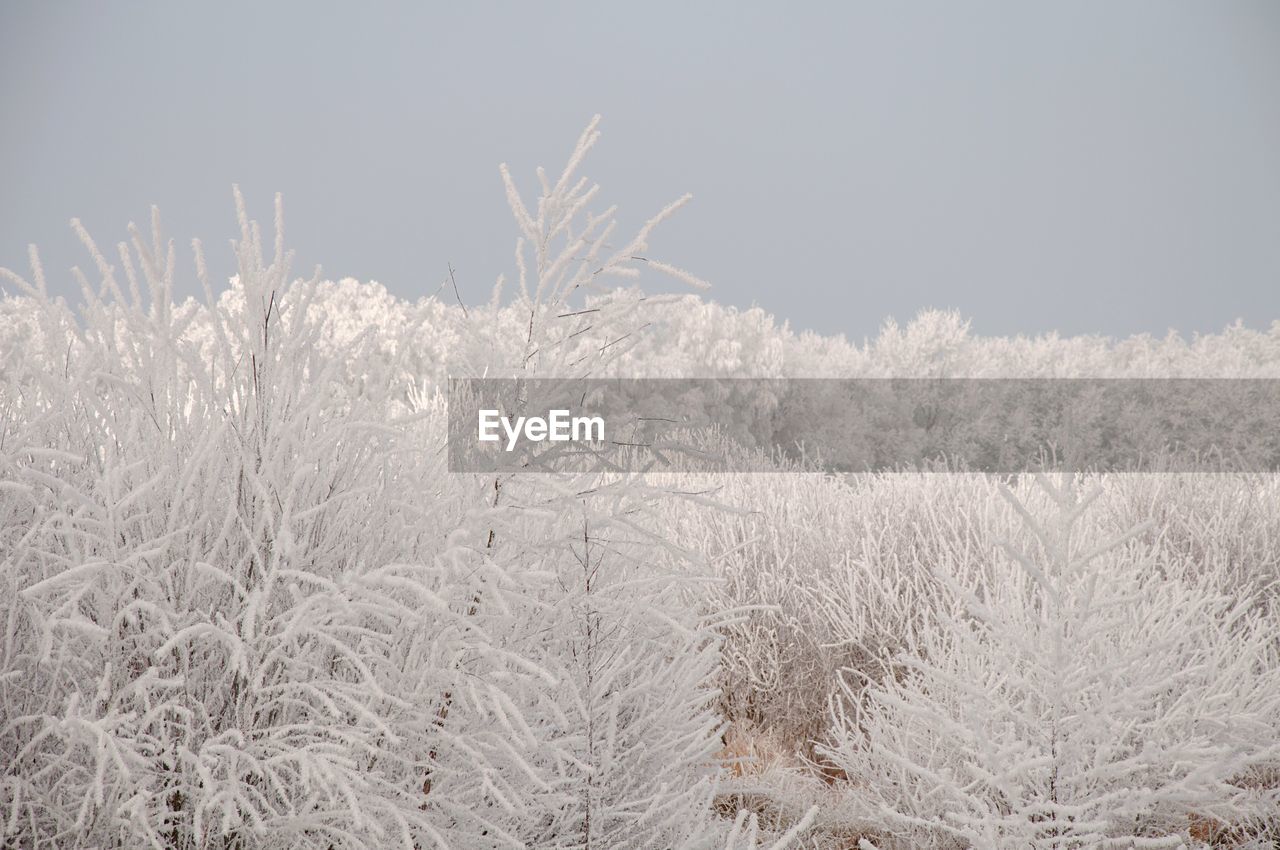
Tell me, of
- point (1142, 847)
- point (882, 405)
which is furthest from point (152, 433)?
point (882, 405)

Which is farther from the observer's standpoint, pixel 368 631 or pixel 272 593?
pixel 272 593

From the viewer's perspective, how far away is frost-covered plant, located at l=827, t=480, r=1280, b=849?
2586 mm

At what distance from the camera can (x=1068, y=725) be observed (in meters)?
2.78

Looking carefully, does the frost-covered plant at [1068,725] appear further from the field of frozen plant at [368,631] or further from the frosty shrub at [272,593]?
the frosty shrub at [272,593]

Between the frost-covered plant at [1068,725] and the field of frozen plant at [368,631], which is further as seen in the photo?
the frost-covered plant at [1068,725]

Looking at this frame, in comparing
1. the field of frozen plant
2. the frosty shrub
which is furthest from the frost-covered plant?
the frosty shrub

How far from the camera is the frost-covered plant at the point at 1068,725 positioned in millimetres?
2586

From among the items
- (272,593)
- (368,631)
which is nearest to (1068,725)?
(368,631)

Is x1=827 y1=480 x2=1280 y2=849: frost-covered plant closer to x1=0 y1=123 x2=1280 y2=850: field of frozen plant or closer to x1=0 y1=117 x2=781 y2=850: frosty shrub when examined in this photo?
x1=0 y1=123 x2=1280 y2=850: field of frozen plant

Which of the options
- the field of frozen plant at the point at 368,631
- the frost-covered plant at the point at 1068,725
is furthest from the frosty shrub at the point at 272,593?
the frost-covered plant at the point at 1068,725

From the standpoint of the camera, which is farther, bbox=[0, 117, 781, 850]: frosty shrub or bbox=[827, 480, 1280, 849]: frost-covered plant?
bbox=[827, 480, 1280, 849]: frost-covered plant

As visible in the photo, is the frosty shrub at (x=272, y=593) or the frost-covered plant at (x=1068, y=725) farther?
the frost-covered plant at (x=1068, y=725)

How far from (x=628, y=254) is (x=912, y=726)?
243 cm

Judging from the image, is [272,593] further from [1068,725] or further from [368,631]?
[1068,725]
